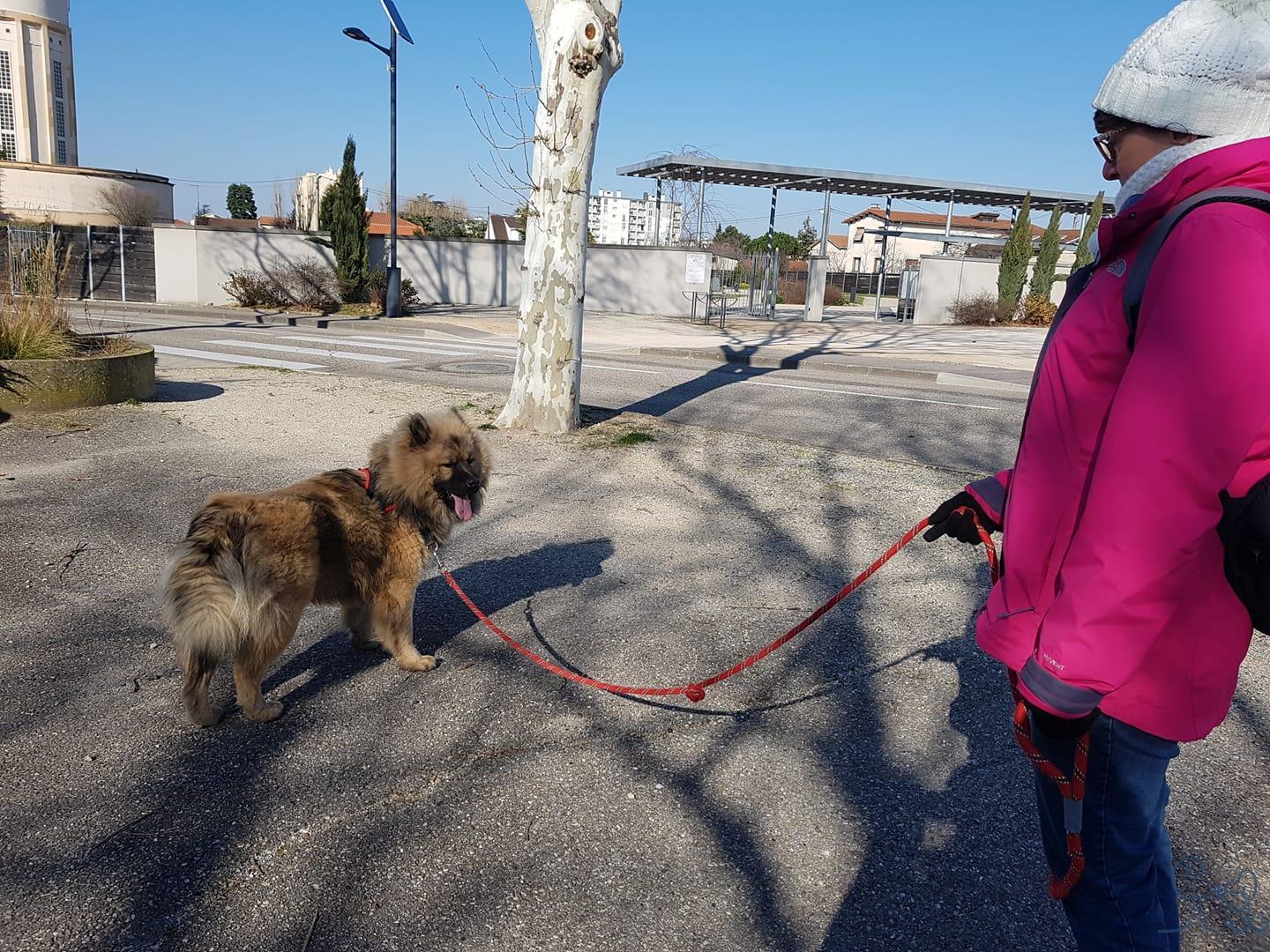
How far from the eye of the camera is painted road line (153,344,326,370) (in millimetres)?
13398

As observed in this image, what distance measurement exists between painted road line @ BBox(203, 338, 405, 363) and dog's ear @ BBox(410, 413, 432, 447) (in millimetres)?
10869

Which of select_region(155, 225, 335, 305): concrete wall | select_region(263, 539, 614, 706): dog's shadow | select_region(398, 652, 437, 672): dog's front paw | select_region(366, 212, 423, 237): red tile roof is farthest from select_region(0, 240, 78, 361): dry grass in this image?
select_region(366, 212, 423, 237): red tile roof

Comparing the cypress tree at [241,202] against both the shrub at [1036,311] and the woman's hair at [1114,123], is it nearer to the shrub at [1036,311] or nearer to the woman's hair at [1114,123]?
the shrub at [1036,311]

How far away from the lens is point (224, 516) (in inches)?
130

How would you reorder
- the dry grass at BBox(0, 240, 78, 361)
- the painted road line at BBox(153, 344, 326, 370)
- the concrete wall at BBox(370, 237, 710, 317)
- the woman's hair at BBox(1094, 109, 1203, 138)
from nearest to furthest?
the woman's hair at BBox(1094, 109, 1203, 138)
the dry grass at BBox(0, 240, 78, 361)
the painted road line at BBox(153, 344, 326, 370)
the concrete wall at BBox(370, 237, 710, 317)

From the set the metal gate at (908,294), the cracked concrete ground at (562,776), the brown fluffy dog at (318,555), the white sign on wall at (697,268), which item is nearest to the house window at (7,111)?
the white sign on wall at (697,268)

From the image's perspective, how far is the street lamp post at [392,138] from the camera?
22203 millimetres

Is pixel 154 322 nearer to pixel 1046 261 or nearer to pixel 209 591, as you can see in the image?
pixel 209 591

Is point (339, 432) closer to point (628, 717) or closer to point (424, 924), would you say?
point (628, 717)

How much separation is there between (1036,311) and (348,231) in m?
23.4

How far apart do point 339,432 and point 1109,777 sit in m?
8.29

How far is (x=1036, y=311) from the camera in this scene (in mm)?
30781

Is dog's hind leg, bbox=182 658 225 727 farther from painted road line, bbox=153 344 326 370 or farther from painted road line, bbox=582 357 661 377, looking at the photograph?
painted road line, bbox=582 357 661 377

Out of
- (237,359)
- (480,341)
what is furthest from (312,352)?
(480,341)
